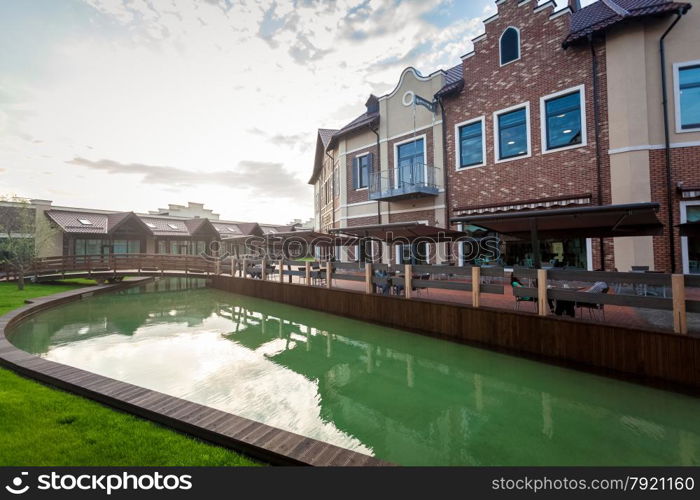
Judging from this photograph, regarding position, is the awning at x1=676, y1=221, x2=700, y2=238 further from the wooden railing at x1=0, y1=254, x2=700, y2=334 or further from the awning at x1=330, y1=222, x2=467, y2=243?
the awning at x1=330, y1=222, x2=467, y2=243

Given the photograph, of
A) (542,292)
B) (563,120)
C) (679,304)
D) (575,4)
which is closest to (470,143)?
(563,120)

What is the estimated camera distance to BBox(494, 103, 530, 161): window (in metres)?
11.5

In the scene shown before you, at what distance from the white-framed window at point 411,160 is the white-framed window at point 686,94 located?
304 inches

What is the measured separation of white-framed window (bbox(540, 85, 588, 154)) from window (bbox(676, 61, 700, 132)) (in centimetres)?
213

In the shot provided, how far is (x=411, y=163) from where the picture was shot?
14961 millimetres

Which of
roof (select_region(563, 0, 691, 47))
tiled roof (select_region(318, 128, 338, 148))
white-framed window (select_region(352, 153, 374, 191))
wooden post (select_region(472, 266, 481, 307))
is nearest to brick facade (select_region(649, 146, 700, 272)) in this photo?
roof (select_region(563, 0, 691, 47))

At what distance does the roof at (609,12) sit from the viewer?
28.8 feet

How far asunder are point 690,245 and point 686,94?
4.23m

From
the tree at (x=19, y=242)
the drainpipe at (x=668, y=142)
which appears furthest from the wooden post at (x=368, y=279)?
the tree at (x=19, y=242)

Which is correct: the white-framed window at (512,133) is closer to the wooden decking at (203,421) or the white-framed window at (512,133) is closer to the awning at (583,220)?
the awning at (583,220)

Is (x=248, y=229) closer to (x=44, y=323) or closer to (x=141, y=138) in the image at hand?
(x=141, y=138)

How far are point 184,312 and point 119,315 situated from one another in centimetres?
207
